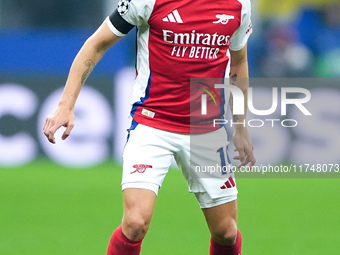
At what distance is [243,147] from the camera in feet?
16.8

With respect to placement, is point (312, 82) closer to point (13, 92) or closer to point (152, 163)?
point (13, 92)

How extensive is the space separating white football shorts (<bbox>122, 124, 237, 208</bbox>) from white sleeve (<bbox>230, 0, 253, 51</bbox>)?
1.71 ft

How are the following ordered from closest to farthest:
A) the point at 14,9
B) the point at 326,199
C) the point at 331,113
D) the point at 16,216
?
the point at 16,216 < the point at 326,199 < the point at 331,113 < the point at 14,9

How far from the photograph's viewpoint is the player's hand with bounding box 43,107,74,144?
4230mm

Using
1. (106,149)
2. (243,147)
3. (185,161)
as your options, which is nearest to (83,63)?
(185,161)

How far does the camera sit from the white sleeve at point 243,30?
480 centimetres

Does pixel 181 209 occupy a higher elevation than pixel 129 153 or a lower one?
lower

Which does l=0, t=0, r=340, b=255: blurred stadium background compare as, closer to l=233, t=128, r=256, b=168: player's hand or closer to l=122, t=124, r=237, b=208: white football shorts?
l=233, t=128, r=256, b=168: player's hand

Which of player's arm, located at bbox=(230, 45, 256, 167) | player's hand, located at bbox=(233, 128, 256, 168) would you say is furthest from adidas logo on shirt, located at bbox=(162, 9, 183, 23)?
player's hand, located at bbox=(233, 128, 256, 168)

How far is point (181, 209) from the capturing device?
311 inches

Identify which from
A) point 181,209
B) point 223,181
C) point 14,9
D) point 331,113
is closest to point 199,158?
point 223,181

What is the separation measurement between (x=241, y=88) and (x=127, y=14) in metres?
0.96

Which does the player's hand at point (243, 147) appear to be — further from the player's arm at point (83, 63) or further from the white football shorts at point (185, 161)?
the player's arm at point (83, 63)

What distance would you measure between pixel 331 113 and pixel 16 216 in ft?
13.3
